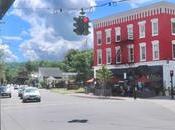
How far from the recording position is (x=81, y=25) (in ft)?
87.2

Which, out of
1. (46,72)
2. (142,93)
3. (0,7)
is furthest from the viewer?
(46,72)

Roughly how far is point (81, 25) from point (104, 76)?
122 ft

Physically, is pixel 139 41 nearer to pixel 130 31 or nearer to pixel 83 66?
pixel 130 31

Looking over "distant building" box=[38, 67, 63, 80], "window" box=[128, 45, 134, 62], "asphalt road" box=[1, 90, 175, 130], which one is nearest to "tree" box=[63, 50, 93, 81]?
"window" box=[128, 45, 134, 62]

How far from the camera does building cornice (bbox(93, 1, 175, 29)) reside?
6025 cm

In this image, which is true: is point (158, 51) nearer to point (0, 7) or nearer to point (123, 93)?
point (123, 93)

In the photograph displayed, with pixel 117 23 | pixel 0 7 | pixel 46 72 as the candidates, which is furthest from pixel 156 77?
pixel 46 72

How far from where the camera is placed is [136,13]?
64.1 meters

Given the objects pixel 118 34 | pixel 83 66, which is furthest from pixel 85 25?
pixel 83 66

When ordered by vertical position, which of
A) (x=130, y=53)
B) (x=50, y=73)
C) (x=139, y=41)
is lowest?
(x=130, y=53)

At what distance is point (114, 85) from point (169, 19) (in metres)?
11.4

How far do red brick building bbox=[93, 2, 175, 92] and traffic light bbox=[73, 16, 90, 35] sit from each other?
3372cm

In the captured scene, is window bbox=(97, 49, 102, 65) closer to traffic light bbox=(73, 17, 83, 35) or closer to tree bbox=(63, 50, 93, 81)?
tree bbox=(63, 50, 93, 81)

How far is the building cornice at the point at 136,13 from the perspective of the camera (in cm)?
6025
